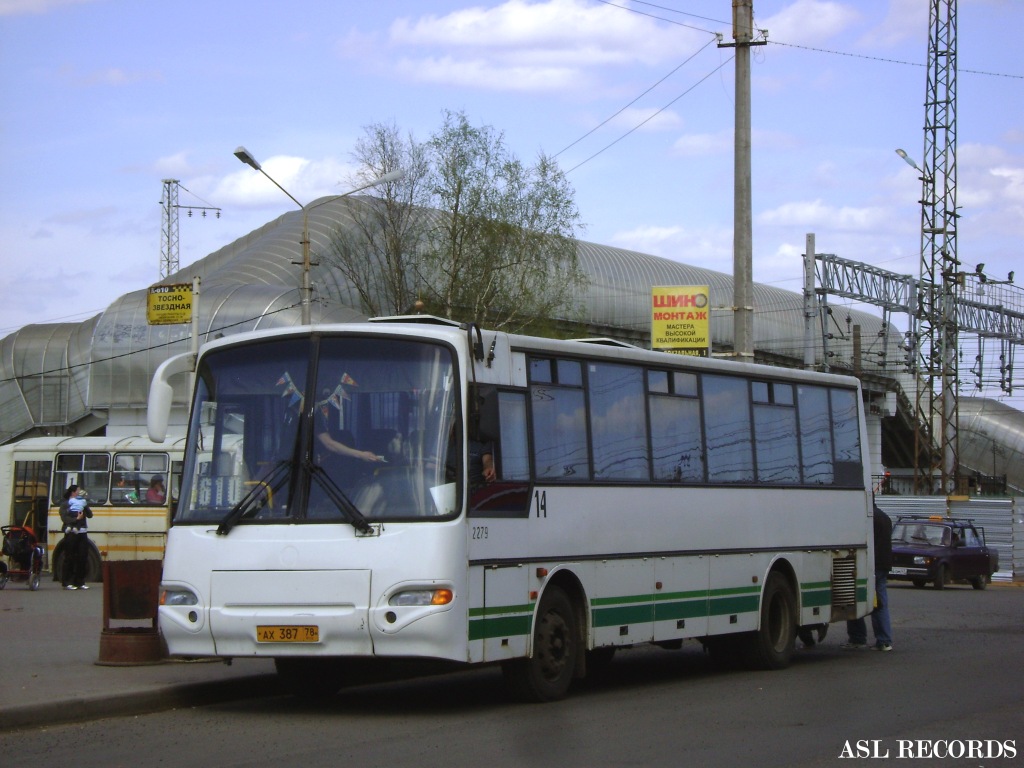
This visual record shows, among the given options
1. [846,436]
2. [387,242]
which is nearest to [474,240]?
[387,242]

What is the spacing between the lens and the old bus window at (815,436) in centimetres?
1664

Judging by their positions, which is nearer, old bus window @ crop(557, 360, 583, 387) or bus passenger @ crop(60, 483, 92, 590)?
old bus window @ crop(557, 360, 583, 387)

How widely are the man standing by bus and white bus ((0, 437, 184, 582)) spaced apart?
15.2 meters

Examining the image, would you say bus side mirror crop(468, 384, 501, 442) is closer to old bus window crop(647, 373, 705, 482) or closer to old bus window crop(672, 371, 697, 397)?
old bus window crop(647, 373, 705, 482)

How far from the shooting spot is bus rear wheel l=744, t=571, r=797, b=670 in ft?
50.4

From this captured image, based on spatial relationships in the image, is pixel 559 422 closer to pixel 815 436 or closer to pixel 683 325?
pixel 815 436

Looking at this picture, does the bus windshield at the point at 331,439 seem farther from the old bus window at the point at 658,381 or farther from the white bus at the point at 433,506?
the old bus window at the point at 658,381

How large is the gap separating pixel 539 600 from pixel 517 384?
1.76 m

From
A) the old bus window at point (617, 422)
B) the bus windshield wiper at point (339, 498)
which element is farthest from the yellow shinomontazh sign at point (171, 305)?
the bus windshield wiper at point (339, 498)

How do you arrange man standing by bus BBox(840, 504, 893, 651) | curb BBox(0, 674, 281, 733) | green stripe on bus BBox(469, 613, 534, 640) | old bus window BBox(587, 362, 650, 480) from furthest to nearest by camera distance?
man standing by bus BBox(840, 504, 893, 651) < old bus window BBox(587, 362, 650, 480) < green stripe on bus BBox(469, 613, 534, 640) < curb BBox(0, 674, 281, 733)

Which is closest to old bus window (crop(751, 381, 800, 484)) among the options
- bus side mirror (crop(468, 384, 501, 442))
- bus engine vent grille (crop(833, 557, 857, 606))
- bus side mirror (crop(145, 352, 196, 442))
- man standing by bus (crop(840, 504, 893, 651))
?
bus engine vent grille (crop(833, 557, 857, 606))

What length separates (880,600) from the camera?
693 inches

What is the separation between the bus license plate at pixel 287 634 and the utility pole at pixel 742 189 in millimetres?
12336

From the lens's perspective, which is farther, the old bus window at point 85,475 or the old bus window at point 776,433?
the old bus window at point 85,475
